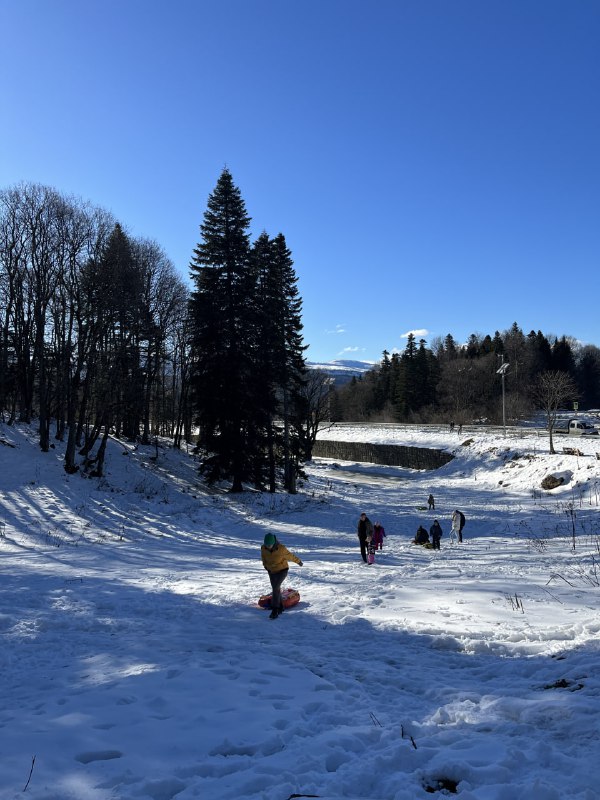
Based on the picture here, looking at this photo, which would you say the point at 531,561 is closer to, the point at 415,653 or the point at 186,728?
the point at 415,653

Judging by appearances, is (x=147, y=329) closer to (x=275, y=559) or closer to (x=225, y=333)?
(x=225, y=333)

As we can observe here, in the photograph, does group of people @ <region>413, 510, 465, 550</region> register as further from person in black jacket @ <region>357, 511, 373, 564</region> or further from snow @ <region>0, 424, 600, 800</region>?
person in black jacket @ <region>357, 511, 373, 564</region>

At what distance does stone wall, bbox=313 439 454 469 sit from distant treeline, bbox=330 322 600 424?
32.6 ft

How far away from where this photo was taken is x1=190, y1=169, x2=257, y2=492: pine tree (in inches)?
1013

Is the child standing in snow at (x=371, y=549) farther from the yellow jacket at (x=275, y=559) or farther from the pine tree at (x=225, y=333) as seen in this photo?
the pine tree at (x=225, y=333)

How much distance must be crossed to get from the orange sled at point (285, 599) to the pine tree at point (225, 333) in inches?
654

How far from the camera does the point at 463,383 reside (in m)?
77.8

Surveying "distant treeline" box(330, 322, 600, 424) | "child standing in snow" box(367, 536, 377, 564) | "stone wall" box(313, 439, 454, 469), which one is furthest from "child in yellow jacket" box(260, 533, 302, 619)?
"distant treeline" box(330, 322, 600, 424)

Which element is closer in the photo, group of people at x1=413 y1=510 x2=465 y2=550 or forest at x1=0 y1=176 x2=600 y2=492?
group of people at x1=413 y1=510 x2=465 y2=550

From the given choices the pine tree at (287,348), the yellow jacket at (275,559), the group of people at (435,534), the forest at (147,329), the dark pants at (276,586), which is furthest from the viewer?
the pine tree at (287,348)

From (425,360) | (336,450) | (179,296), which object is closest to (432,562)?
(179,296)

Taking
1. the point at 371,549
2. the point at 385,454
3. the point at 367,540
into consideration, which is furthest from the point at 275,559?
the point at 385,454

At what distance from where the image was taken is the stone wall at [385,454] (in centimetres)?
4906

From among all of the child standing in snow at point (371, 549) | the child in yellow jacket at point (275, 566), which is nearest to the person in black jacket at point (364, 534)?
the child standing in snow at point (371, 549)
